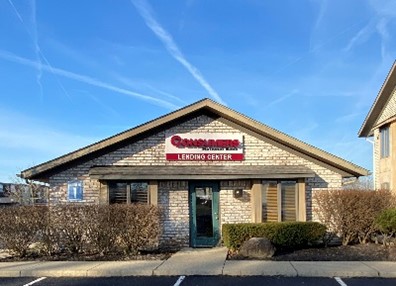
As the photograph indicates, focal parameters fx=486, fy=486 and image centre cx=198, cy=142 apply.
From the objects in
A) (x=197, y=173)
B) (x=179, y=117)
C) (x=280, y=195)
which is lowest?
(x=280, y=195)

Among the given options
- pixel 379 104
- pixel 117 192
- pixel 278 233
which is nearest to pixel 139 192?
pixel 117 192

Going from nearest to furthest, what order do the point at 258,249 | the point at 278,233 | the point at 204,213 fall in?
the point at 258,249, the point at 278,233, the point at 204,213

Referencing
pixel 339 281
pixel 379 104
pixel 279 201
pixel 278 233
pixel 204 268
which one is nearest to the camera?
pixel 339 281

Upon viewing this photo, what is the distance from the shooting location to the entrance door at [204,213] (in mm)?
16547

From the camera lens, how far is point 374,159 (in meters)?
28.0

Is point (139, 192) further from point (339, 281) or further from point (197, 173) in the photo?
point (339, 281)

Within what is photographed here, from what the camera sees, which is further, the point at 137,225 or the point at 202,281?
the point at 137,225

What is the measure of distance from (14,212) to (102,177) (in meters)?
3.11

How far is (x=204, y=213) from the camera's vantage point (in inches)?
659

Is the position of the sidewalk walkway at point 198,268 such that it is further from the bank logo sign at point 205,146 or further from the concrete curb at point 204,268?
the bank logo sign at point 205,146

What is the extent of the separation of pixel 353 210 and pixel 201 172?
16.4 ft

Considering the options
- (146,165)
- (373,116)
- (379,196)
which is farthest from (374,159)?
(146,165)

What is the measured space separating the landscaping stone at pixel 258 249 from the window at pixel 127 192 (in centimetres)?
466

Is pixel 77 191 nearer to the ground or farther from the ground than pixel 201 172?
nearer to the ground
